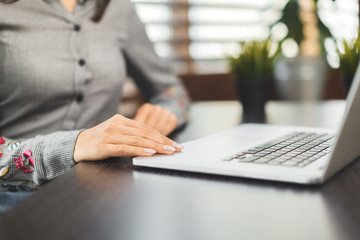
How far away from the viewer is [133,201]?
0.42 m

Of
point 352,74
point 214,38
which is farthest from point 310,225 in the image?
point 214,38

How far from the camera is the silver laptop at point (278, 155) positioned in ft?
1.44

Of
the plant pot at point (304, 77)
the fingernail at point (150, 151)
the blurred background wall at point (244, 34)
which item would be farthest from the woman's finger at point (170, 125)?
the plant pot at point (304, 77)

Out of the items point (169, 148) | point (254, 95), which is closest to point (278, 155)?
point (169, 148)

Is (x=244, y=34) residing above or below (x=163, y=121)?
above

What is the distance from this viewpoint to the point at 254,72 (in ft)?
3.82

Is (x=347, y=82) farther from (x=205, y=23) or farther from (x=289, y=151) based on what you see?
(x=205, y=23)

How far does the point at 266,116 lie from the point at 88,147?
0.64 meters

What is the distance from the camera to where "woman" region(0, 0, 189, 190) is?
0.60 metres

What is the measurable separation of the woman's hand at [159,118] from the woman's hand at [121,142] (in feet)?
0.87

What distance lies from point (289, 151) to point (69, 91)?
1.88 ft

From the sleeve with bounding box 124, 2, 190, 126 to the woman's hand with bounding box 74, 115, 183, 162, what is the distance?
0.57 meters

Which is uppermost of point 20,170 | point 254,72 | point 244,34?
point 244,34

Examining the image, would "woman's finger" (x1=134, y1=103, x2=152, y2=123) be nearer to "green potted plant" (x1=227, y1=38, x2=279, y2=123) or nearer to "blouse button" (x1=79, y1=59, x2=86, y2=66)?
"blouse button" (x1=79, y1=59, x2=86, y2=66)
